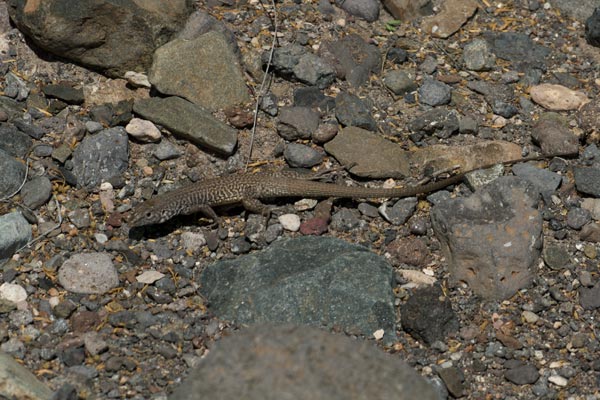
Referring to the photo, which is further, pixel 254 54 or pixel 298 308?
pixel 254 54

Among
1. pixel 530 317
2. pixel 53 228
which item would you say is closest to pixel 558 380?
pixel 530 317

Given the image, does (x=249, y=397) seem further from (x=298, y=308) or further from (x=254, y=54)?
(x=254, y=54)

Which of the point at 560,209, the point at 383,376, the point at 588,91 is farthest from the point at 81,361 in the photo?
the point at 588,91

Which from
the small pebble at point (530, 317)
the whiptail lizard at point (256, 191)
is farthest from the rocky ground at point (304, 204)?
the whiptail lizard at point (256, 191)

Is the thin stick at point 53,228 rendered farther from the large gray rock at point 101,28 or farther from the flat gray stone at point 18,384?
the large gray rock at point 101,28

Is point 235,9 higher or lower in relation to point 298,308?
higher

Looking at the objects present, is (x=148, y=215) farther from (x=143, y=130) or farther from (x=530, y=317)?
(x=530, y=317)
